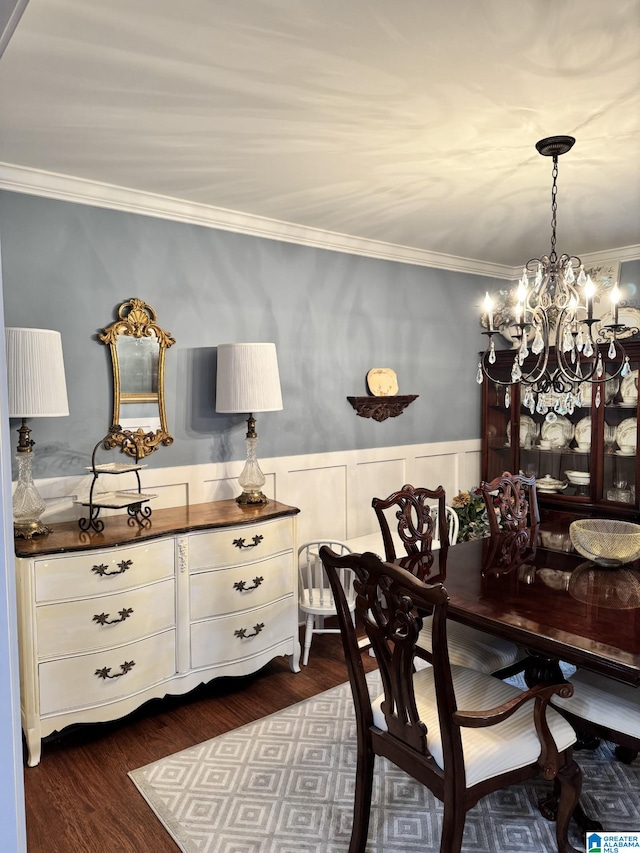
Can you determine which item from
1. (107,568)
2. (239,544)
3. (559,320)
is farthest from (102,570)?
(559,320)

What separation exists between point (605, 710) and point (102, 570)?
1.96 meters

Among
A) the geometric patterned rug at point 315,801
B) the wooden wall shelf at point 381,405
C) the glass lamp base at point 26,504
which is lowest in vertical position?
the geometric patterned rug at point 315,801

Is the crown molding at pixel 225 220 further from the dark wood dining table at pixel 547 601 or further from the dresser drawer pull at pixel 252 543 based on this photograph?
the dark wood dining table at pixel 547 601

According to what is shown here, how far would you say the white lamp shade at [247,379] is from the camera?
314 centimetres

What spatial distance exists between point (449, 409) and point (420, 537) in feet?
6.72

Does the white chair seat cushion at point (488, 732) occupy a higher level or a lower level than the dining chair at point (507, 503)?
lower

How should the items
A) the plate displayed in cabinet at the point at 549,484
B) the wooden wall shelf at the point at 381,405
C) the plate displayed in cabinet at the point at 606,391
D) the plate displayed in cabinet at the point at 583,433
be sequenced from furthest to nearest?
1. the plate displayed in cabinet at the point at 549,484
2. the plate displayed in cabinet at the point at 583,433
3. the plate displayed in cabinet at the point at 606,391
4. the wooden wall shelf at the point at 381,405

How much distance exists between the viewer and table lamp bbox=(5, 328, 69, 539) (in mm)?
2436

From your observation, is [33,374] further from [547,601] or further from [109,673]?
[547,601]

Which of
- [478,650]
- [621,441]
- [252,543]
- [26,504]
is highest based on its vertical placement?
[621,441]

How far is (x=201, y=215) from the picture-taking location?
10.8 feet

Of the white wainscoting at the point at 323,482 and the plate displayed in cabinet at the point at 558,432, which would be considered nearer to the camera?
the white wainscoting at the point at 323,482

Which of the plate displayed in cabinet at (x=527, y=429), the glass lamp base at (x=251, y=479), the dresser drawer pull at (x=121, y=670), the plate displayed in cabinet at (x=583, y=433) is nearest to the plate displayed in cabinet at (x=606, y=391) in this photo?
the plate displayed in cabinet at (x=583, y=433)

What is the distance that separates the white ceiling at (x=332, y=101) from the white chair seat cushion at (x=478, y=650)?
1.89 m
